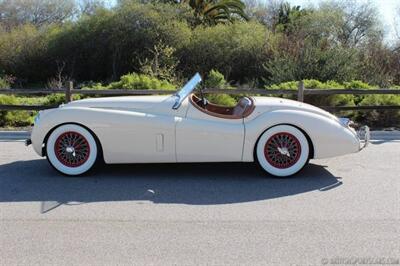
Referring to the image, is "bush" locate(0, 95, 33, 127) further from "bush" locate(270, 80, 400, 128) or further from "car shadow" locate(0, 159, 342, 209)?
"bush" locate(270, 80, 400, 128)

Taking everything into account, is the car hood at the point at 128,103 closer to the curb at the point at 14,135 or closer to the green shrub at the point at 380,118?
the curb at the point at 14,135

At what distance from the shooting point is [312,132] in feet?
21.3

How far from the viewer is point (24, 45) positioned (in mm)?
30000

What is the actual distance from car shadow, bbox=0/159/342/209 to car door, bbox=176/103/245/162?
0.27m

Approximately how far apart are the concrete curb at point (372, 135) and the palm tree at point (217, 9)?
2166 centimetres

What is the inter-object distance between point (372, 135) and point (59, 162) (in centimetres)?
599

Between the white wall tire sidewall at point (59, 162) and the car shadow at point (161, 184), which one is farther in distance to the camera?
the white wall tire sidewall at point (59, 162)

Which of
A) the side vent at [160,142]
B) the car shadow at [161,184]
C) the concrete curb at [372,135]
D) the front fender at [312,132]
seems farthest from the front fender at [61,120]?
the concrete curb at [372,135]

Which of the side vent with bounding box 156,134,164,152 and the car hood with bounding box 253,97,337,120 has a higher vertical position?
the car hood with bounding box 253,97,337,120

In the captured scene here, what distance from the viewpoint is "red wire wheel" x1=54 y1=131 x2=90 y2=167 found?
661 centimetres

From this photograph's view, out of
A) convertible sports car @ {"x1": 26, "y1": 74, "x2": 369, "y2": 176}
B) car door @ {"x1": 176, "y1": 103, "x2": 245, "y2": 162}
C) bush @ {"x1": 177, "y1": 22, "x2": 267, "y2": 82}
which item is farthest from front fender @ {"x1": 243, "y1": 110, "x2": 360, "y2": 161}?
bush @ {"x1": 177, "y1": 22, "x2": 267, "y2": 82}

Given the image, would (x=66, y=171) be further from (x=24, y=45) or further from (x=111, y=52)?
(x=24, y=45)

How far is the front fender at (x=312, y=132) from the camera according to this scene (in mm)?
6473

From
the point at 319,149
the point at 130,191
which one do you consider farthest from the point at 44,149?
the point at 319,149
